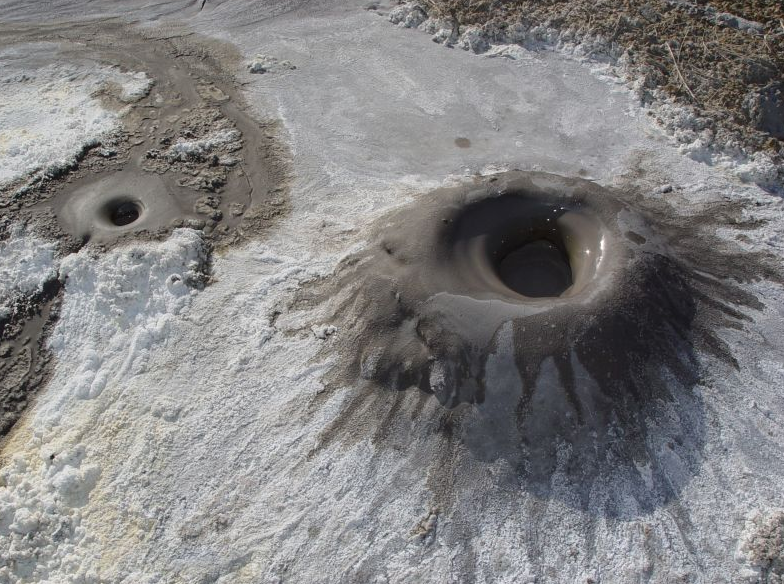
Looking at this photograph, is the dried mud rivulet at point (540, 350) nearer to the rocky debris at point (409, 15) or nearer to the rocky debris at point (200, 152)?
the rocky debris at point (200, 152)

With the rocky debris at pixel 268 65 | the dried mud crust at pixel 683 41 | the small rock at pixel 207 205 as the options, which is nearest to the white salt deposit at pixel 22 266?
the small rock at pixel 207 205

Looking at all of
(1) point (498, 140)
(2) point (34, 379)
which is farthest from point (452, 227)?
(2) point (34, 379)

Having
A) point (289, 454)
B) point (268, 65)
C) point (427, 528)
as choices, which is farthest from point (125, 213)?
point (427, 528)

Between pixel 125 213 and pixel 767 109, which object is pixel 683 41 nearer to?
pixel 767 109

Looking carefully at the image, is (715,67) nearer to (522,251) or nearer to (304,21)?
(522,251)

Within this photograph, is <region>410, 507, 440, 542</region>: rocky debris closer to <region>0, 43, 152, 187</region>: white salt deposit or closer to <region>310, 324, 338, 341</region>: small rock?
<region>310, 324, 338, 341</region>: small rock

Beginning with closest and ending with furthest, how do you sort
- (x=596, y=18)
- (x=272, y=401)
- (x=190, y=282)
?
(x=272, y=401) < (x=190, y=282) < (x=596, y=18)
